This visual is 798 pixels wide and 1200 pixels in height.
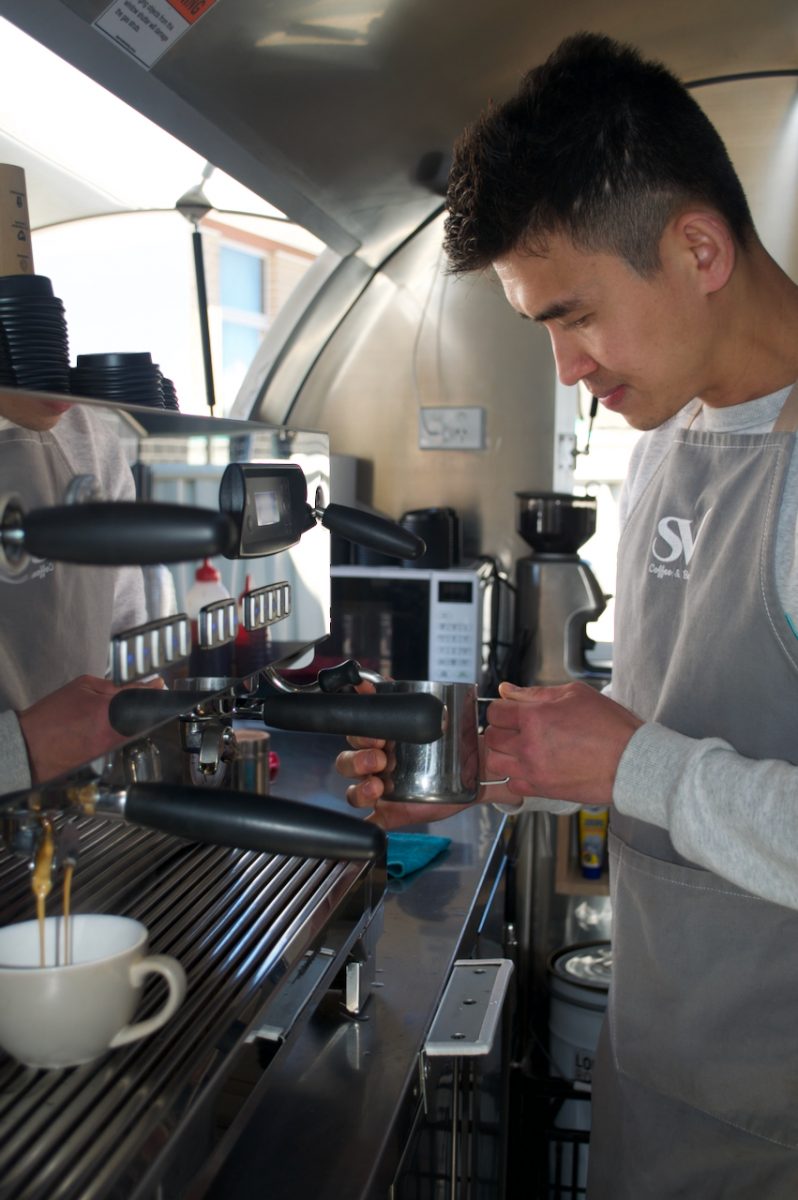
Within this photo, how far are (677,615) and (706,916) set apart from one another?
0.31m

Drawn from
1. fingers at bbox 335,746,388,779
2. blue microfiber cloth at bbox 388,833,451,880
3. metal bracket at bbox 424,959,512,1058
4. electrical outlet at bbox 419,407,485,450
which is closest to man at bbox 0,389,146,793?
fingers at bbox 335,746,388,779

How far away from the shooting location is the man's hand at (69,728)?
64 cm

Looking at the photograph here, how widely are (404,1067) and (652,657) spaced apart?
52cm

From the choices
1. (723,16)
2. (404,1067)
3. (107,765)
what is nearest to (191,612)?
(107,765)

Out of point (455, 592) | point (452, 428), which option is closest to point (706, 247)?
point (455, 592)

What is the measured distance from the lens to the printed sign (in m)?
1.16

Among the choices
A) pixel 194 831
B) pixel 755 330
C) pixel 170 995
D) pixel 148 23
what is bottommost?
pixel 170 995

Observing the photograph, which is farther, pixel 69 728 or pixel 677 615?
pixel 677 615

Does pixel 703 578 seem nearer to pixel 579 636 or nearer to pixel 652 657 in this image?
pixel 652 657

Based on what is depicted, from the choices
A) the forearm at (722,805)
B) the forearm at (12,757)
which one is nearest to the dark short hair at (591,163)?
the forearm at (722,805)

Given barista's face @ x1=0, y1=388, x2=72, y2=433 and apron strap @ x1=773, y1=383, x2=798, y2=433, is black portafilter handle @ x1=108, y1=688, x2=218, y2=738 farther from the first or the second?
apron strap @ x1=773, y1=383, x2=798, y2=433

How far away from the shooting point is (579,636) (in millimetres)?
2408

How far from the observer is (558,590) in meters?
2.41

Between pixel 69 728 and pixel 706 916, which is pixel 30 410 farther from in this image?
pixel 706 916
